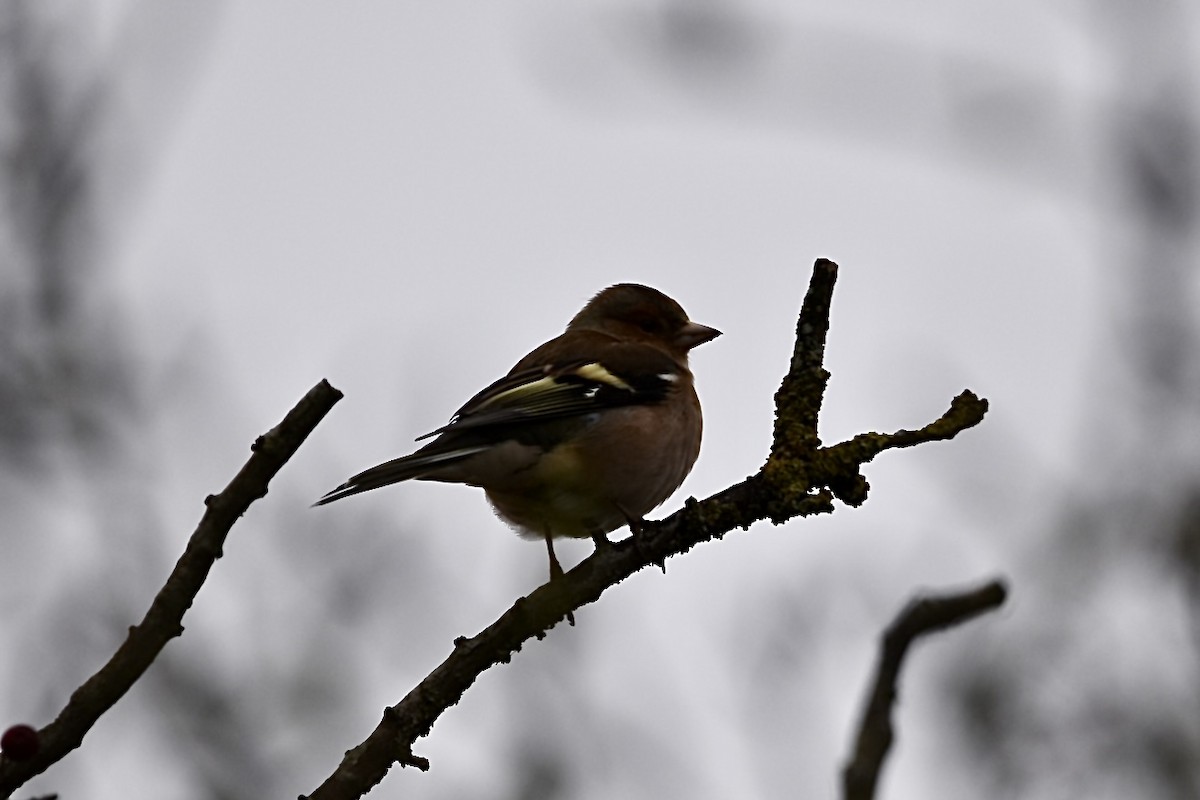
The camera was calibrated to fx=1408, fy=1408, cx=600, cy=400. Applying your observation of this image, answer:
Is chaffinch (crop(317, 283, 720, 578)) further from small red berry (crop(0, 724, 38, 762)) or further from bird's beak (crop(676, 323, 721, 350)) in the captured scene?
small red berry (crop(0, 724, 38, 762))

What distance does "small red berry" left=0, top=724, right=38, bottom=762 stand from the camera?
2.56 meters

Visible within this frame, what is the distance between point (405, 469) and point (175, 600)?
8.47 feet

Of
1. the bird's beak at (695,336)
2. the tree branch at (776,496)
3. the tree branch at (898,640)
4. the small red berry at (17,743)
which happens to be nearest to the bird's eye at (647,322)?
the bird's beak at (695,336)

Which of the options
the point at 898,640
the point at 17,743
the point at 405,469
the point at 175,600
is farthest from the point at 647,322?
the point at 898,640

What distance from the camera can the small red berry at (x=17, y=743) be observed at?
2.56 metres

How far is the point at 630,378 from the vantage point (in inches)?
278

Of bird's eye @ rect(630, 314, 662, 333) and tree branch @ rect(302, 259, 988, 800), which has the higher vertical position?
bird's eye @ rect(630, 314, 662, 333)

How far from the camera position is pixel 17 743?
2566mm

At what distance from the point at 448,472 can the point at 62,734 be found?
3181 mm

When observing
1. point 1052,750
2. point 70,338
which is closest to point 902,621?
point 1052,750

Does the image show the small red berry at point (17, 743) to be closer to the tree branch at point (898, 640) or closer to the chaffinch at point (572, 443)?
the tree branch at point (898, 640)

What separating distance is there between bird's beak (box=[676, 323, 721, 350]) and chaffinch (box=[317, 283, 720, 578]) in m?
0.63

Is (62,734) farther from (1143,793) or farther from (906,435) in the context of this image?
(1143,793)

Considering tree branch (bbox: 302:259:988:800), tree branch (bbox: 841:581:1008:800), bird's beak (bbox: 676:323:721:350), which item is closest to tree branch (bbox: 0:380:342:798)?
tree branch (bbox: 302:259:988:800)
